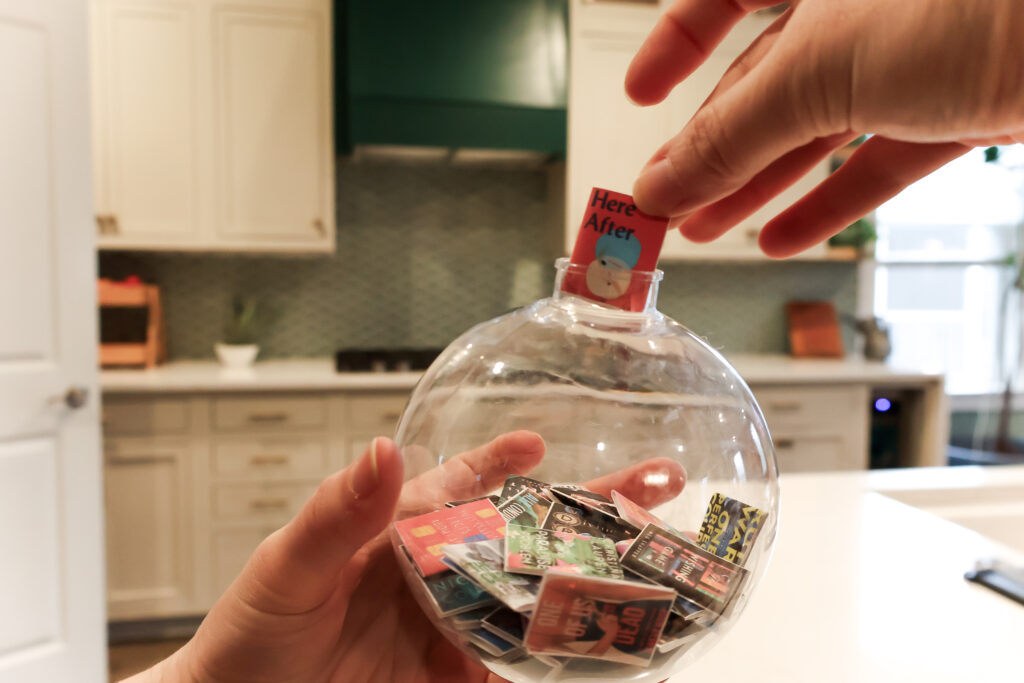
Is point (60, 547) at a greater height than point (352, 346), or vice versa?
point (352, 346)

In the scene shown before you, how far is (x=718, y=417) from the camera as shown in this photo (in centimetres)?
57

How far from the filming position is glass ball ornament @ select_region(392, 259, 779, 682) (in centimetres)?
A: 54

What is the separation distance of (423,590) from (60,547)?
1868mm

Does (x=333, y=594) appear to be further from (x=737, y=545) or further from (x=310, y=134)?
(x=310, y=134)

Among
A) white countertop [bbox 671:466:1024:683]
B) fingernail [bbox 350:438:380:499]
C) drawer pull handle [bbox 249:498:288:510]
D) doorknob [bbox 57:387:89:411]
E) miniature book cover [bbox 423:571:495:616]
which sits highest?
fingernail [bbox 350:438:380:499]

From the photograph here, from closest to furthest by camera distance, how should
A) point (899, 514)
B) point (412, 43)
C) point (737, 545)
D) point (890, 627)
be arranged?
point (737, 545) → point (890, 627) → point (899, 514) → point (412, 43)

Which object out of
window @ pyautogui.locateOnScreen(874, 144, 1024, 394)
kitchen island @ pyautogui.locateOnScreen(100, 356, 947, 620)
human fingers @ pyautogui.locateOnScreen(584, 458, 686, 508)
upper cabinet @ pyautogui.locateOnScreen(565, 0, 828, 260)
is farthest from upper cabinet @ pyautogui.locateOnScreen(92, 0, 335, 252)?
window @ pyautogui.locateOnScreen(874, 144, 1024, 394)

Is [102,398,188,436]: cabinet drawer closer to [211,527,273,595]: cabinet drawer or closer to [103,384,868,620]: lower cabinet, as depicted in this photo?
[103,384,868,620]: lower cabinet

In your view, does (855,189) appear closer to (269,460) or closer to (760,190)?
(760,190)

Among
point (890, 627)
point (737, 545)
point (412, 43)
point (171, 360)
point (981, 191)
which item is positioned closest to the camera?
point (737, 545)

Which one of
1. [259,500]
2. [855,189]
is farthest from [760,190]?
[259,500]

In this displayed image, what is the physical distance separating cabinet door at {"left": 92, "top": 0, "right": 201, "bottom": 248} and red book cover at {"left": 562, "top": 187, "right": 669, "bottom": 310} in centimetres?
242

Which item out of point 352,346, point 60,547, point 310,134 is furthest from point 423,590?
point 352,346

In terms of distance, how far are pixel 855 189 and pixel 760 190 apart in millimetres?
91
